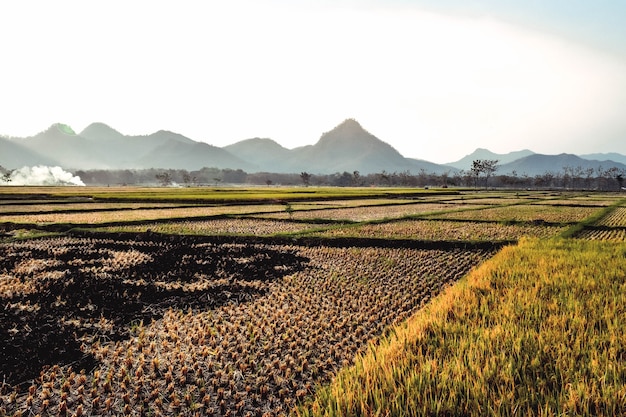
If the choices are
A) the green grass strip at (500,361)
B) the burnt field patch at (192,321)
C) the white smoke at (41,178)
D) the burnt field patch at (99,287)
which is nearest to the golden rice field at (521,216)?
the burnt field patch at (192,321)

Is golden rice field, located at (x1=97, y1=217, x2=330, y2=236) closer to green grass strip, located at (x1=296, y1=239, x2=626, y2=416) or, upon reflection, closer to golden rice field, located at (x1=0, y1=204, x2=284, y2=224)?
golden rice field, located at (x1=0, y1=204, x2=284, y2=224)

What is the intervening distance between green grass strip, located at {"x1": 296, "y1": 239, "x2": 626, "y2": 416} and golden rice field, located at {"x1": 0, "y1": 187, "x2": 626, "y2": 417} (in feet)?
0.08

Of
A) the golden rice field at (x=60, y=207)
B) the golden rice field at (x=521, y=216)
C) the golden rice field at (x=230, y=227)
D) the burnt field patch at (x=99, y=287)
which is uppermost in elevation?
the golden rice field at (x=521, y=216)

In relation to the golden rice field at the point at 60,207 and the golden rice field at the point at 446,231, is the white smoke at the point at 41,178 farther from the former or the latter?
the golden rice field at the point at 446,231

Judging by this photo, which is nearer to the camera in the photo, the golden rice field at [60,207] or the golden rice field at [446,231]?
the golden rice field at [446,231]

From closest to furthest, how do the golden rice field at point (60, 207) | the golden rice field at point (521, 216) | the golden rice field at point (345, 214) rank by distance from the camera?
the golden rice field at point (521, 216)
the golden rice field at point (345, 214)
the golden rice field at point (60, 207)

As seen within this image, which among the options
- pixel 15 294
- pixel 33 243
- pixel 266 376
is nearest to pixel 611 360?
pixel 266 376

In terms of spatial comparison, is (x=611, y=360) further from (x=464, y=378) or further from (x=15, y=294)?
(x=15, y=294)

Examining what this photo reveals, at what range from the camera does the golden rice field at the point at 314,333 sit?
3906 mm

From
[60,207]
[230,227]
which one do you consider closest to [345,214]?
[230,227]

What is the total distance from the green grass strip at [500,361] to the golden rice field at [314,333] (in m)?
0.02

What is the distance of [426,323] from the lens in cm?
583

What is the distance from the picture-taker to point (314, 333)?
704cm

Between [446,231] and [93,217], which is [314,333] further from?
[93,217]
